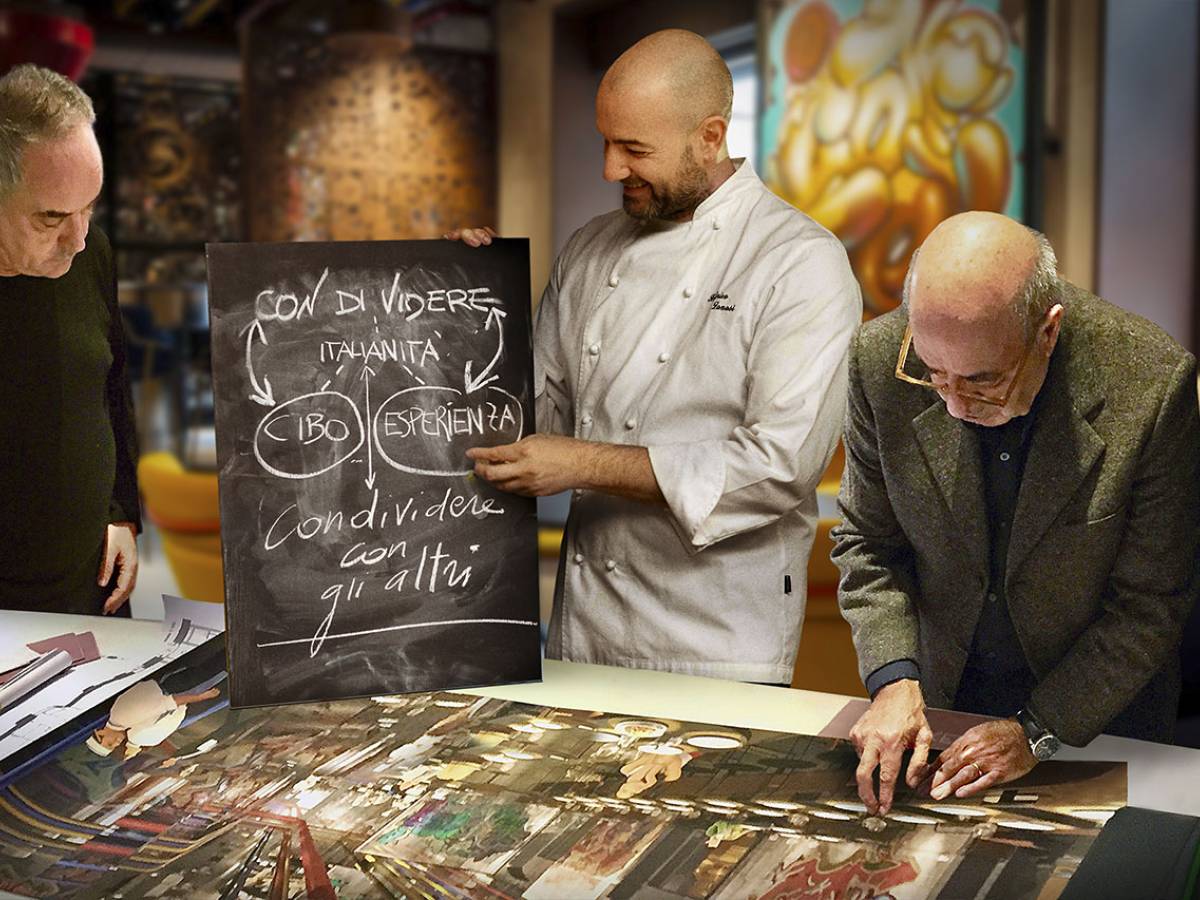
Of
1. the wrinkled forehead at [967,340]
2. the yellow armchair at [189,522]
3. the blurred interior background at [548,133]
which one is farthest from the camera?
the blurred interior background at [548,133]

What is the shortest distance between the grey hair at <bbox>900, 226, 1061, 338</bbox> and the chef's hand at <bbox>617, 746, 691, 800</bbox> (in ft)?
1.83

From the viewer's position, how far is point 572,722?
164cm

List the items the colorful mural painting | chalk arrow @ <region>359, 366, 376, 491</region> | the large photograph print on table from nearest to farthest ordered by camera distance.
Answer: the large photograph print on table → chalk arrow @ <region>359, 366, 376, 491</region> → the colorful mural painting

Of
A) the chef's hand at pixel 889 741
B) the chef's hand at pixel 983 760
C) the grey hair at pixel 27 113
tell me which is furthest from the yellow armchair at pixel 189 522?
the chef's hand at pixel 983 760

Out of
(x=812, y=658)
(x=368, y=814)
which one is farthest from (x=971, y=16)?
(x=368, y=814)

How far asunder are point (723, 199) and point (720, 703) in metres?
0.74

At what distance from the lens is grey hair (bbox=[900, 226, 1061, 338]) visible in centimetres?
143

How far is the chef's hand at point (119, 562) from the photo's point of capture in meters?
2.08

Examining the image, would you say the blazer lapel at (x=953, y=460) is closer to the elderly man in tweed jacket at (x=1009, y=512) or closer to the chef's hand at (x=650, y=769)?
the elderly man in tweed jacket at (x=1009, y=512)

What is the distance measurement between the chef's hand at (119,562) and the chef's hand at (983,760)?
4.11ft

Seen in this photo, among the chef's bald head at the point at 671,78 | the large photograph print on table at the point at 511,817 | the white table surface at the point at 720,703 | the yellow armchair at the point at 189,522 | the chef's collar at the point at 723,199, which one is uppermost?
the chef's bald head at the point at 671,78

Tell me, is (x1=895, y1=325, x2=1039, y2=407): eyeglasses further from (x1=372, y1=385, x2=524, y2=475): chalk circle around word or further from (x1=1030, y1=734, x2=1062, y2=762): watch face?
(x1=372, y1=385, x2=524, y2=475): chalk circle around word

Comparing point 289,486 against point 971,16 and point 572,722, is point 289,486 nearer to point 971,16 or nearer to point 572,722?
point 572,722

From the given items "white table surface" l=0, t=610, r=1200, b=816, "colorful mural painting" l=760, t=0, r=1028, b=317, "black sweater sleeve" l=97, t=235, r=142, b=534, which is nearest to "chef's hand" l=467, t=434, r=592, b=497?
"white table surface" l=0, t=610, r=1200, b=816
